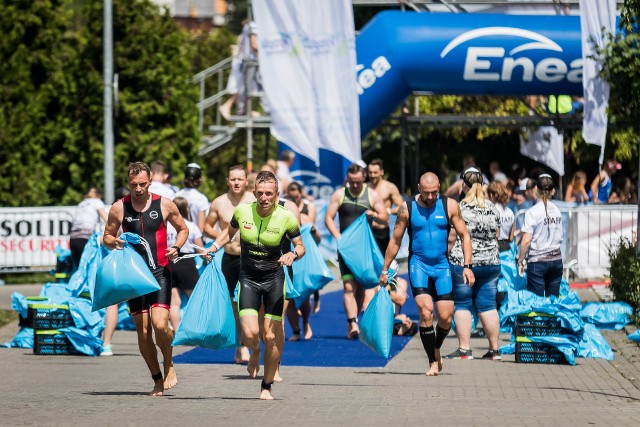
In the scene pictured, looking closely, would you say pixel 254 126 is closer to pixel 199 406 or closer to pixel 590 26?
pixel 590 26

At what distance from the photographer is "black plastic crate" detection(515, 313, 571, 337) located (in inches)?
544

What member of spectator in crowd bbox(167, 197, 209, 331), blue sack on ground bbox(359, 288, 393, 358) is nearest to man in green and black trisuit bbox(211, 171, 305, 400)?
blue sack on ground bbox(359, 288, 393, 358)

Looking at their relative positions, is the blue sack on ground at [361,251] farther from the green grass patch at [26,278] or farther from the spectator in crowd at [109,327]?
the green grass patch at [26,278]

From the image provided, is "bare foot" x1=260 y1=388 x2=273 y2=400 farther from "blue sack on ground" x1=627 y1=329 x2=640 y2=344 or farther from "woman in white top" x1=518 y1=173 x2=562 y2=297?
"blue sack on ground" x1=627 y1=329 x2=640 y2=344

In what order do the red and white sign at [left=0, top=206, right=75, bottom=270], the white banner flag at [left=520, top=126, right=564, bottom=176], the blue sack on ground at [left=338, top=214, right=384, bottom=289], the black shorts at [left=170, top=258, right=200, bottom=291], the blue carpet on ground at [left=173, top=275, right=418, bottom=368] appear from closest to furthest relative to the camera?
the blue carpet on ground at [left=173, top=275, right=418, bottom=368]
the black shorts at [left=170, top=258, right=200, bottom=291]
the blue sack on ground at [left=338, top=214, right=384, bottom=289]
the red and white sign at [left=0, top=206, right=75, bottom=270]
the white banner flag at [left=520, top=126, right=564, bottom=176]

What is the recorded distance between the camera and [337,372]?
43.1 feet

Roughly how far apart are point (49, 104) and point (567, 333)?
16.5 meters

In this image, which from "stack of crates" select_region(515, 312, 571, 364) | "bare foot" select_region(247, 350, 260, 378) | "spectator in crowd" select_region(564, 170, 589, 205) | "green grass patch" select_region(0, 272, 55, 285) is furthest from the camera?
"spectator in crowd" select_region(564, 170, 589, 205)

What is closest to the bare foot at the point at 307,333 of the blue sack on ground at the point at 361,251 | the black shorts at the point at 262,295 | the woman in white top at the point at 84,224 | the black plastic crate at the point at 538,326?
the blue sack on ground at the point at 361,251

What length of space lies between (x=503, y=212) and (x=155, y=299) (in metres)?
6.60

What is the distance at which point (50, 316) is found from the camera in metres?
14.6

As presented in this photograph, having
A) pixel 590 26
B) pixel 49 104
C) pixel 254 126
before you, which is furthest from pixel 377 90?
pixel 49 104

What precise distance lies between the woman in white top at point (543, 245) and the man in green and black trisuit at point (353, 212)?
177 centimetres

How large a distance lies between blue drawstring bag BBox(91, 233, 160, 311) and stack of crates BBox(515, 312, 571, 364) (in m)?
4.23
